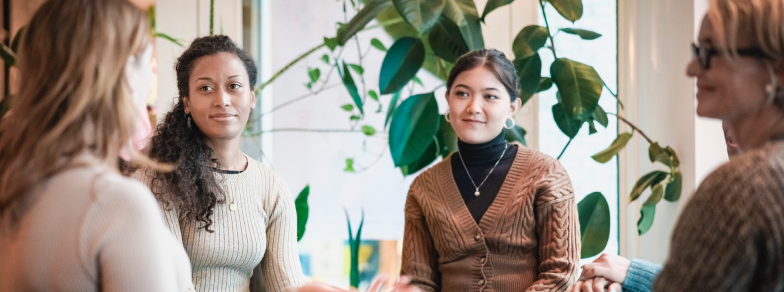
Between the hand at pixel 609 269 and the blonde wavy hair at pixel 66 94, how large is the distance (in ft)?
3.79

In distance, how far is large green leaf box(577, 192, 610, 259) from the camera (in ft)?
7.68

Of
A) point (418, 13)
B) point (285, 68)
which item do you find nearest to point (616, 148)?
point (418, 13)

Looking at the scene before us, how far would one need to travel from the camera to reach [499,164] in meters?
1.91

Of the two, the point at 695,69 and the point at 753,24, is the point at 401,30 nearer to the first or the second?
the point at 695,69

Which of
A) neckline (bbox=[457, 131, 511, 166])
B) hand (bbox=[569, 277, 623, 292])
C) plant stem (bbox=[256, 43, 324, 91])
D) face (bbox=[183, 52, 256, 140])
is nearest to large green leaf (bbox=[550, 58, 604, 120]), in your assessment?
neckline (bbox=[457, 131, 511, 166])

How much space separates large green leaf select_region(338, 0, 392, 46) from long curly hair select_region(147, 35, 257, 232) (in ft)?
1.26

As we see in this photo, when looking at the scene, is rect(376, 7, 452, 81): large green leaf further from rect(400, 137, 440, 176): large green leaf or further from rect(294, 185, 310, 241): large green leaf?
rect(294, 185, 310, 241): large green leaf

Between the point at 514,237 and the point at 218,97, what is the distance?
95 centimetres

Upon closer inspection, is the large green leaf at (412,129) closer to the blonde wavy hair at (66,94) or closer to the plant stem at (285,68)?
the plant stem at (285,68)

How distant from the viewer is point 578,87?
2262 mm

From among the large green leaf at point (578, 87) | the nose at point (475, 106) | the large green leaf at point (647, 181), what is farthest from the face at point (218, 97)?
the large green leaf at point (647, 181)

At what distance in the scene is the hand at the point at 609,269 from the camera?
1572 mm

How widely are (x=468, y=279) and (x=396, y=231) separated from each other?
1.21 m

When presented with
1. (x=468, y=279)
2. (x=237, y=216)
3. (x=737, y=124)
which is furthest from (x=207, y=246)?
(x=737, y=124)
